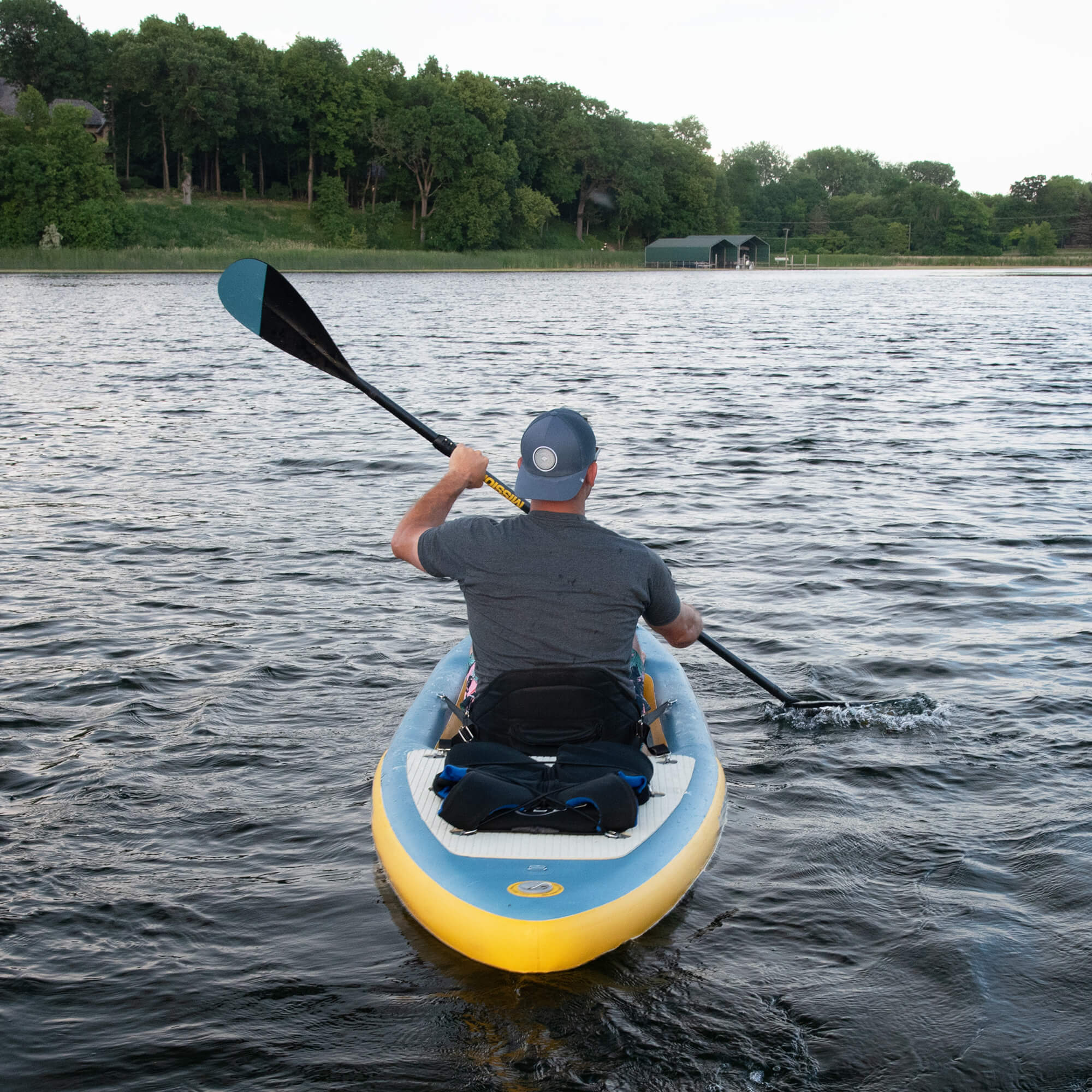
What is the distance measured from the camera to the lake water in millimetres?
3430

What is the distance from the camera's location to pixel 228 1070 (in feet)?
10.8

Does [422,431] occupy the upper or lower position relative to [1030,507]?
upper

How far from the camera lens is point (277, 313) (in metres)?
6.08

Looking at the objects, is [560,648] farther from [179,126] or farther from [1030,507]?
[179,126]

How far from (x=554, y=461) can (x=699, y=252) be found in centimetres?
9746

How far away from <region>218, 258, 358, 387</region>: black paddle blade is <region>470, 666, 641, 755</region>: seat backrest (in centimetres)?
261

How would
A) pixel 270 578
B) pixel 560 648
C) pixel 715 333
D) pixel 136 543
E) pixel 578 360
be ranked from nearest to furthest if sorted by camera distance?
pixel 560 648 < pixel 270 578 < pixel 136 543 < pixel 578 360 < pixel 715 333

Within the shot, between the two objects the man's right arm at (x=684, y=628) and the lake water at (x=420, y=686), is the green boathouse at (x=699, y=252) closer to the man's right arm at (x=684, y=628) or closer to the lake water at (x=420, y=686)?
the lake water at (x=420, y=686)

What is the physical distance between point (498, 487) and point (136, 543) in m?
5.08

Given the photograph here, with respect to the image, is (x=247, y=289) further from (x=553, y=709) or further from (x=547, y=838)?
(x=547, y=838)

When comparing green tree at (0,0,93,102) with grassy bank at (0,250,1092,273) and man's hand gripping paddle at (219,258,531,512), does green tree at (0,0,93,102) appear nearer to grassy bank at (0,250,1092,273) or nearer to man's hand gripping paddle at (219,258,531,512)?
grassy bank at (0,250,1092,273)

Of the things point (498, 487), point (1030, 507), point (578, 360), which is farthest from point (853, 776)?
point (578, 360)

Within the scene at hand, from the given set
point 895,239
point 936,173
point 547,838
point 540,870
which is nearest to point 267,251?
point 547,838

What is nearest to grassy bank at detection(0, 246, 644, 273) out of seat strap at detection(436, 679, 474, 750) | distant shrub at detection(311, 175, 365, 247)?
distant shrub at detection(311, 175, 365, 247)
